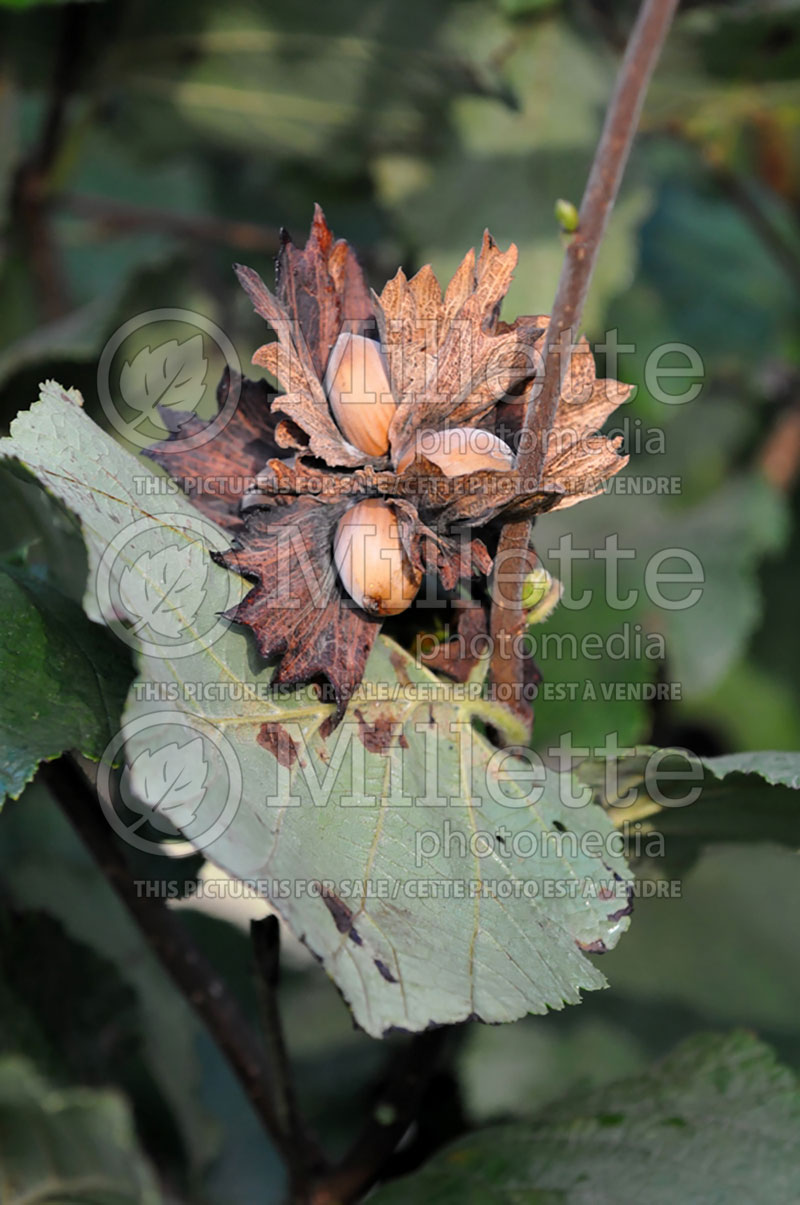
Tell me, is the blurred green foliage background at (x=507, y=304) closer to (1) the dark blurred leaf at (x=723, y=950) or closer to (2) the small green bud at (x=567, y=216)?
(1) the dark blurred leaf at (x=723, y=950)

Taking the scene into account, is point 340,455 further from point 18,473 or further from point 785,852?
point 785,852

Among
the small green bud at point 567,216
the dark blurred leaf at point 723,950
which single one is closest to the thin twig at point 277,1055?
the small green bud at point 567,216

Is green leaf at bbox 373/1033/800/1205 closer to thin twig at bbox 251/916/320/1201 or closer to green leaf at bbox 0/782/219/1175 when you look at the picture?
thin twig at bbox 251/916/320/1201

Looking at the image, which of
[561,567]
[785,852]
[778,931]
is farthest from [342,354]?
[778,931]

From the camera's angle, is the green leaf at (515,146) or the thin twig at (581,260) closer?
the thin twig at (581,260)

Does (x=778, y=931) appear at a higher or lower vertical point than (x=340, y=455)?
lower

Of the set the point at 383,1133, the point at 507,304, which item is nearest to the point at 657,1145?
the point at 383,1133
